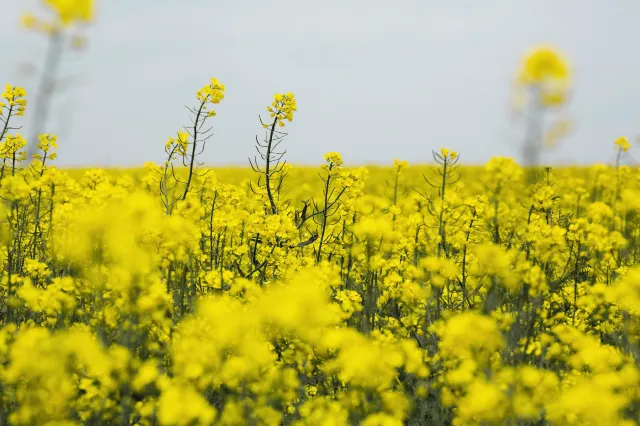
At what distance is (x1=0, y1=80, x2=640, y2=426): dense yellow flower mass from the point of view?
103 inches

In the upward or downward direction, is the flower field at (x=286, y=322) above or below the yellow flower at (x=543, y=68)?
below

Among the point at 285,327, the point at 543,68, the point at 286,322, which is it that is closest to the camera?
the point at 286,322

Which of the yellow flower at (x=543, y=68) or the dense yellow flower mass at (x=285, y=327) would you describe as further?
the yellow flower at (x=543, y=68)

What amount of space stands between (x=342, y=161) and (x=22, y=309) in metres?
2.85

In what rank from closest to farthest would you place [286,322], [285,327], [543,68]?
[286,322], [285,327], [543,68]

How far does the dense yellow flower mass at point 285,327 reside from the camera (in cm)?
262

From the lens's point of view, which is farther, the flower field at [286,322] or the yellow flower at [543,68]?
the yellow flower at [543,68]

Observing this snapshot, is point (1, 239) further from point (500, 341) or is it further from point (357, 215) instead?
point (500, 341)

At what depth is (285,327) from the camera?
11.7 feet

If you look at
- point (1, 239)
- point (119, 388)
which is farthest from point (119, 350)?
point (1, 239)

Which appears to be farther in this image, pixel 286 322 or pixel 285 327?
pixel 285 327

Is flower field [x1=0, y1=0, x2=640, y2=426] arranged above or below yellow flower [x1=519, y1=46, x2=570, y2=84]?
below

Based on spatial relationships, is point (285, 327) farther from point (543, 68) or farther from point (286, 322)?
point (543, 68)

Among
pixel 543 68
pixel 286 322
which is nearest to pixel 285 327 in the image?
pixel 286 322
